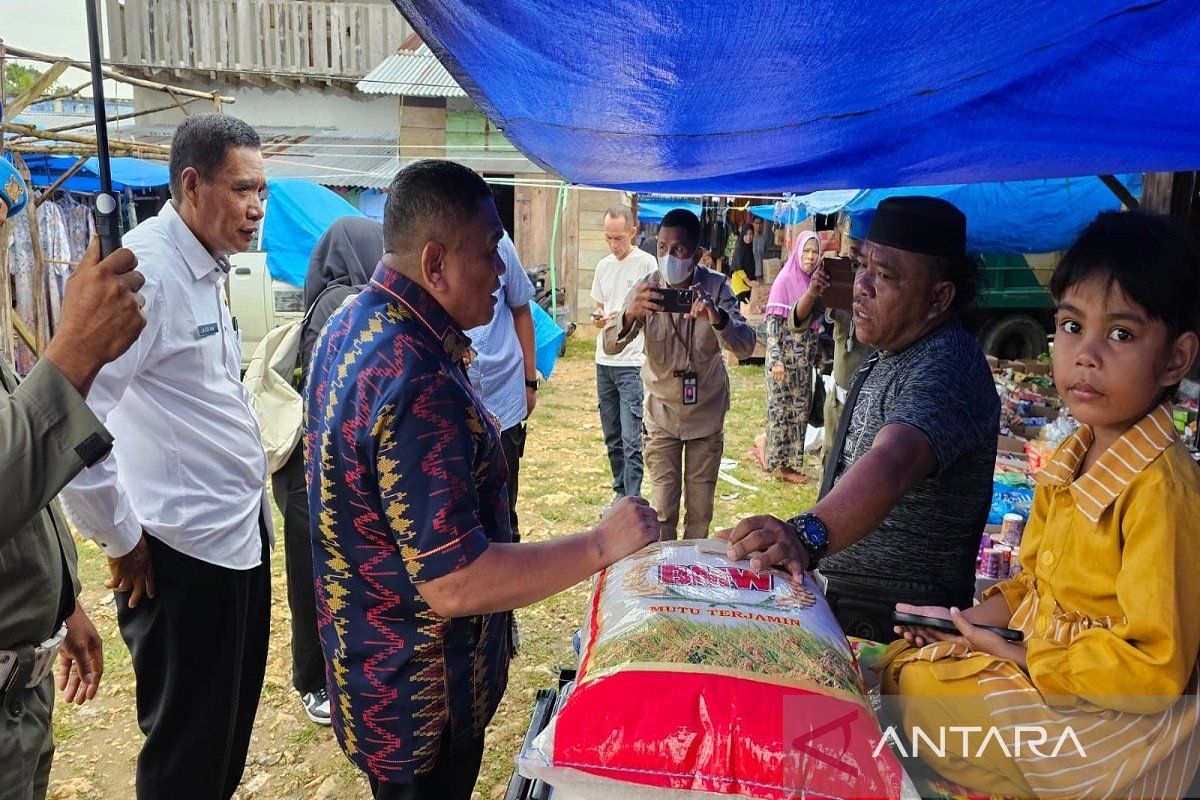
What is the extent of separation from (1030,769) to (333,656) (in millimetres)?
1536

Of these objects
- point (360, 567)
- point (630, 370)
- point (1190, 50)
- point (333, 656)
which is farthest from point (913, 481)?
point (630, 370)

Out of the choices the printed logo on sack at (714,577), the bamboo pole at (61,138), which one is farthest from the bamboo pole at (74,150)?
the printed logo on sack at (714,577)

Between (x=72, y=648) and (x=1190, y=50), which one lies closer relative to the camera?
(x=1190, y=50)

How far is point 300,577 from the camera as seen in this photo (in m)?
3.73

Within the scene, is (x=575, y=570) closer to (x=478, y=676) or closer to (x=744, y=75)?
(x=478, y=676)

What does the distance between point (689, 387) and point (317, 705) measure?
2758mm

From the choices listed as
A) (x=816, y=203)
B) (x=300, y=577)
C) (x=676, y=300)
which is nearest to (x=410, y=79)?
(x=816, y=203)

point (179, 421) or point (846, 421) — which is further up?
point (846, 421)

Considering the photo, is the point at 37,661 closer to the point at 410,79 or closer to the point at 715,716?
the point at 715,716

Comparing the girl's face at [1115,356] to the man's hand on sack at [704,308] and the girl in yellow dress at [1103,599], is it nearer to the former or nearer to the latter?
the girl in yellow dress at [1103,599]

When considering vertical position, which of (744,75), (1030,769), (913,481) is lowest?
(1030,769)

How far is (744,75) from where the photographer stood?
183 centimetres

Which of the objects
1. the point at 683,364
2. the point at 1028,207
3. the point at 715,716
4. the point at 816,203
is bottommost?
the point at 683,364

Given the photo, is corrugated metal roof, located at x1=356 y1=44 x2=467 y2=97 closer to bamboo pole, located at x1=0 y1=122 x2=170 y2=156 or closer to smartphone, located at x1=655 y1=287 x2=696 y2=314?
bamboo pole, located at x1=0 y1=122 x2=170 y2=156
